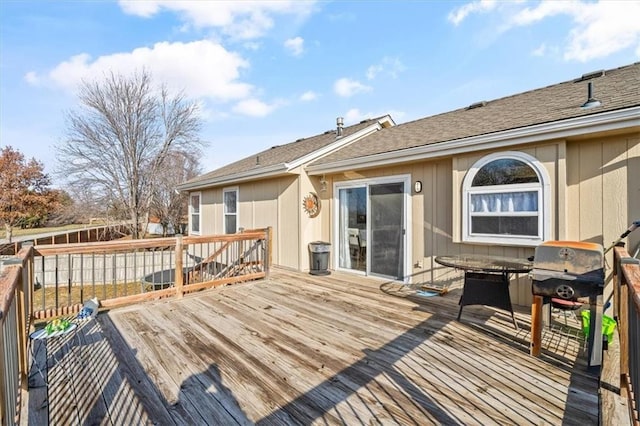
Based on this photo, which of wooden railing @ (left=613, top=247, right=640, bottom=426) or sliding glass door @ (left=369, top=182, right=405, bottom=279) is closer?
wooden railing @ (left=613, top=247, right=640, bottom=426)

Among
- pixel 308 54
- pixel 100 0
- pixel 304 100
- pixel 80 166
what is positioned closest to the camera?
pixel 100 0

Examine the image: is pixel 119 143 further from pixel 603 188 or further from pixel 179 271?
pixel 603 188

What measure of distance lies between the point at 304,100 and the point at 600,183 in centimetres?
1112

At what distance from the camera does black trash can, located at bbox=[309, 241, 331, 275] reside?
6586mm

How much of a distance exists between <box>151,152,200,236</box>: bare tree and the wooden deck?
45.7 ft

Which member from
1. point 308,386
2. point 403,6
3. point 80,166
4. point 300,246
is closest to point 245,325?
point 308,386

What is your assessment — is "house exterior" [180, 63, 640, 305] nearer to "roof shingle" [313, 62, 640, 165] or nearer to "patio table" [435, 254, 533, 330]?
"roof shingle" [313, 62, 640, 165]

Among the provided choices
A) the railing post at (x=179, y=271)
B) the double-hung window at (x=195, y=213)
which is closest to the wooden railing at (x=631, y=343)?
the railing post at (x=179, y=271)

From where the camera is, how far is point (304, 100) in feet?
42.8

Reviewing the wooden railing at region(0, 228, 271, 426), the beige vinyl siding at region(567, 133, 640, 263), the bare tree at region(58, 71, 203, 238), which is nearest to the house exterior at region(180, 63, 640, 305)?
the beige vinyl siding at region(567, 133, 640, 263)

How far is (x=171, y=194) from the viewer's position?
1714 cm

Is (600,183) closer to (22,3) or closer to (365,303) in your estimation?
(365,303)

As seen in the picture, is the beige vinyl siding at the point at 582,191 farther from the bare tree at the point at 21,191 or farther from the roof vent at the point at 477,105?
the bare tree at the point at 21,191

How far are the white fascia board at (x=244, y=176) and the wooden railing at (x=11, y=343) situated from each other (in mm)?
4533
